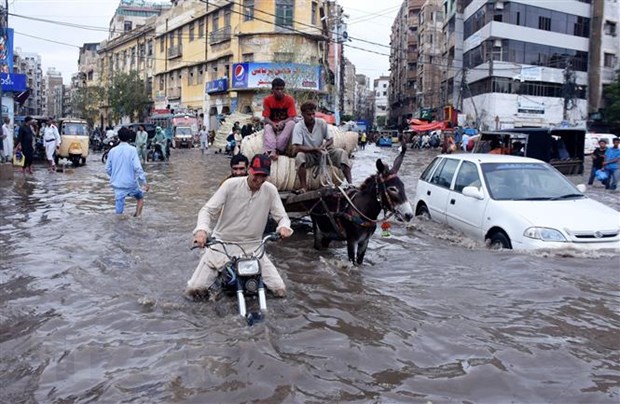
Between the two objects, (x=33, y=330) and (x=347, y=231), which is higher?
(x=347, y=231)

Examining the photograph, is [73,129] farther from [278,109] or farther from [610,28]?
[610,28]

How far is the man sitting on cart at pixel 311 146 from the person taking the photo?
27.2ft

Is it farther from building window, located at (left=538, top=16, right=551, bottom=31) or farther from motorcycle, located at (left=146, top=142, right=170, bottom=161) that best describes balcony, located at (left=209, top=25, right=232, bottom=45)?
building window, located at (left=538, top=16, right=551, bottom=31)

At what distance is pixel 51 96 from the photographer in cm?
18500

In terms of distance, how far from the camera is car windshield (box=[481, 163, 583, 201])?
898cm

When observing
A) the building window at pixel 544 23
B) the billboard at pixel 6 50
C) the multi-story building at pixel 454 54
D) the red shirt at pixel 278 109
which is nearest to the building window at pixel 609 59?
the building window at pixel 544 23

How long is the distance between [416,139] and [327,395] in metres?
51.9

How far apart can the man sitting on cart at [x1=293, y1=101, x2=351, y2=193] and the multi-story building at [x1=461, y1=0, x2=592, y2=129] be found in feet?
136

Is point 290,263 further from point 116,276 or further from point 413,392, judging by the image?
A: point 413,392

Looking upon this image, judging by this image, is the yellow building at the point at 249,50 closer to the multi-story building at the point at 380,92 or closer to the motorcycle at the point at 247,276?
the motorcycle at the point at 247,276

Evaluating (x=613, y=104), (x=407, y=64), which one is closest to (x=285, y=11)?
(x=613, y=104)

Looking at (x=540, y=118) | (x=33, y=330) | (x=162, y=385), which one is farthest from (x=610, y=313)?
(x=540, y=118)

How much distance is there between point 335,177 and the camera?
8648 mm

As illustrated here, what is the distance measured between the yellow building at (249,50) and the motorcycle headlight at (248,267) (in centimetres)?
3799
